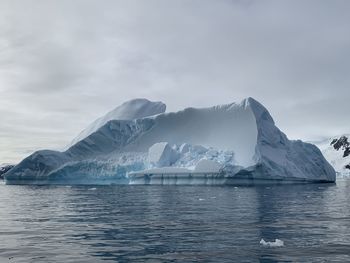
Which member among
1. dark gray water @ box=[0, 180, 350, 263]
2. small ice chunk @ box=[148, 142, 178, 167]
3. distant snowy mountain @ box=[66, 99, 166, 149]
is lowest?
dark gray water @ box=[0, 180, 350, 263]

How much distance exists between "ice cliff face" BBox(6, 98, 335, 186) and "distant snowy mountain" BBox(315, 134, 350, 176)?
103m

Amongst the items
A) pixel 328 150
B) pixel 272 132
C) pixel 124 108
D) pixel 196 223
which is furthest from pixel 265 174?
pixel 328 150

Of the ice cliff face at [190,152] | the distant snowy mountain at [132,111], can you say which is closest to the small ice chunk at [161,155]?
the ice cliff face at [190,152]

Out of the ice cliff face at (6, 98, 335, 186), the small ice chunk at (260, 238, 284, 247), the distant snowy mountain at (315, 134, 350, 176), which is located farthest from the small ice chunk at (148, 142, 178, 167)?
the distant snowy mountain at (315, 134, 350, 176)

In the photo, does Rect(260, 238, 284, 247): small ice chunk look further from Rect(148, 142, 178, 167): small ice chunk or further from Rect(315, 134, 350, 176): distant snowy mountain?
Rect(315, 134, 350, 176): distant snowy mountain

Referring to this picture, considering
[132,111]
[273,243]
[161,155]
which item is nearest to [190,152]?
[161,155]

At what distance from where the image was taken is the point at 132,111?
60.5 metres

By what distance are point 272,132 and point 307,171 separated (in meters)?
5.98

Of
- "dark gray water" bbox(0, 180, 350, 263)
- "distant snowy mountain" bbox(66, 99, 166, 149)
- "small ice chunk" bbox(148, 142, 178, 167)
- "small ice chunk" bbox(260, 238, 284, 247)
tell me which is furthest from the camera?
"distant snowy mountain" bbox(66, 99, 166, 149)

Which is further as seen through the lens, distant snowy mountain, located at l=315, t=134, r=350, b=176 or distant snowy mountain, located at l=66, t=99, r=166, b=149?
distant snowy mountain, located at l=315, t=134, r=350, b=176

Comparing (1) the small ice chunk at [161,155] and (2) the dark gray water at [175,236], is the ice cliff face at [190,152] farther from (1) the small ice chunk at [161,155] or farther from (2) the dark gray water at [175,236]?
(2) the dark gray water at [175,236]

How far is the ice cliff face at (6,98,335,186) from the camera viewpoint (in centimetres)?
4606

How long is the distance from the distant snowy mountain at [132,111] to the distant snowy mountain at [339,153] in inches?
3877

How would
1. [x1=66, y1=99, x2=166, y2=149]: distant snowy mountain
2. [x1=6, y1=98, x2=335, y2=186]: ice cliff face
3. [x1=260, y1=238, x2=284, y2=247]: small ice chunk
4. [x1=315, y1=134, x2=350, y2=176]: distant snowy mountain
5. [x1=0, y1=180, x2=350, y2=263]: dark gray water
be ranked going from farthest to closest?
[x1=315, y1=134, x2=350, y2=176]: distant snowy mountain, [x1=66, y1=99, x2=166, y2=149]: distant snowy mountain, [x1=6, y1=98, x2=335, y2=186]: ice cliff face, [x1=260, y1=238, x2=284, y2=247]: small ice chunk, [x1=0, y1=180, x2=350, y2=263]: dark gray water
